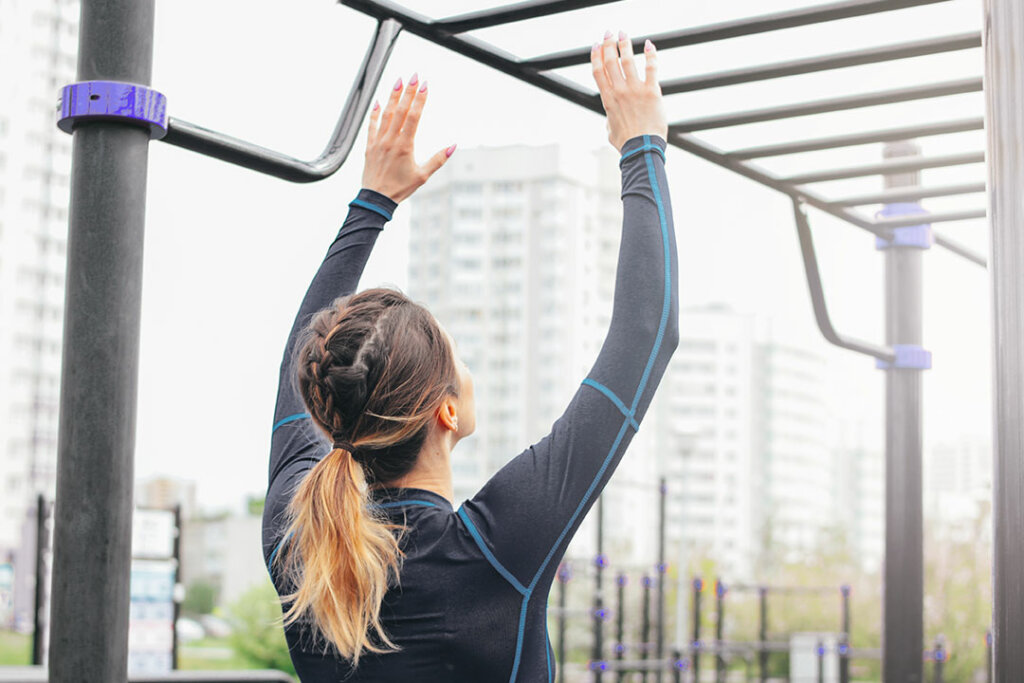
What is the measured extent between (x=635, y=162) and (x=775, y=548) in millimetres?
36334

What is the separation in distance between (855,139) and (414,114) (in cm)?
107

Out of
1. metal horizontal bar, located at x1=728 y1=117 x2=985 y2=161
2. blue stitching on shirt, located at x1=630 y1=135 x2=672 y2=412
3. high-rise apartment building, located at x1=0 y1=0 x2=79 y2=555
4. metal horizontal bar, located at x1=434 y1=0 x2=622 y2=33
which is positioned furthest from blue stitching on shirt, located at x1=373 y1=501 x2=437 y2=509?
high-rise apartment building, located at x1=0 y1=0 x2=79 y2=555

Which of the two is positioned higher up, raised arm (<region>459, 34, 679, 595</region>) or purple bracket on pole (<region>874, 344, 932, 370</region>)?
purple bracket on pole (<region>874, 344, 932, 370</region>)

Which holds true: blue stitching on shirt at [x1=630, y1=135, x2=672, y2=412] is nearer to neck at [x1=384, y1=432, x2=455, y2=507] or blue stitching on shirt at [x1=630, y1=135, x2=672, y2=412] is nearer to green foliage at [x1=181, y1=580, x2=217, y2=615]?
neck at [x1=384, y1=432, x2=455, y2=507]

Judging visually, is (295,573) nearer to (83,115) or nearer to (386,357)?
(386,357)

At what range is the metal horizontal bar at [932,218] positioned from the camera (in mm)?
2895

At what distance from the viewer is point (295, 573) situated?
4.21ft

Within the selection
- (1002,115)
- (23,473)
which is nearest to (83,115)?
(1002,115)

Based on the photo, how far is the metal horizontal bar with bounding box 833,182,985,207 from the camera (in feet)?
8.38

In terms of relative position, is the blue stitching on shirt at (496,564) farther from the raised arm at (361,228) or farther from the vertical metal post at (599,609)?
the vertical metal post at (599,609)

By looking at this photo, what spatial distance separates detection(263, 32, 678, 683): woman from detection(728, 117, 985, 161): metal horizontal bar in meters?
1.00

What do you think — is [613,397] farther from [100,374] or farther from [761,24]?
[761,24]

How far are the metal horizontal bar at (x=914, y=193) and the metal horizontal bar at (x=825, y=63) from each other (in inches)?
33.4

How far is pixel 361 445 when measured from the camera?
1.21 m
